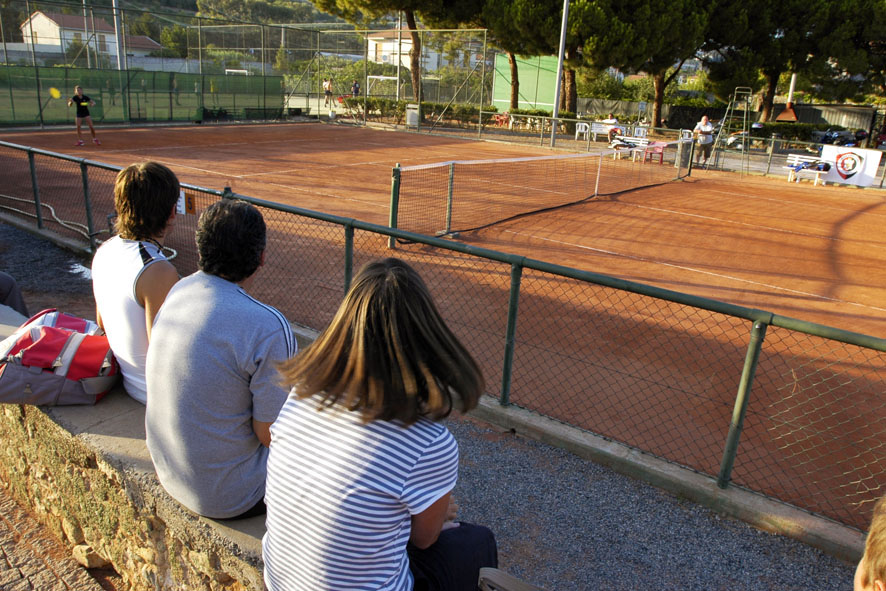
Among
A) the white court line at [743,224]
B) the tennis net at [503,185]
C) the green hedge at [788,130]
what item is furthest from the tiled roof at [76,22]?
the green hedge at [788,130]

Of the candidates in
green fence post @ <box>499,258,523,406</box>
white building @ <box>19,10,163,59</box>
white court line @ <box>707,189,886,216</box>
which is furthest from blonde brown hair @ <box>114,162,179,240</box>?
white building @ <box>19,10,163,59</box>

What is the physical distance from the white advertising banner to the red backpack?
22811 millimetres

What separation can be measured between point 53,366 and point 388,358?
2.37m

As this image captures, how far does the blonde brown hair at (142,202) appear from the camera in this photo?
3.29 m

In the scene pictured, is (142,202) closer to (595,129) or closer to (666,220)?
(666,220)

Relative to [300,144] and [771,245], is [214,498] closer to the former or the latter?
[771,245]

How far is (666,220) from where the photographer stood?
13.3m

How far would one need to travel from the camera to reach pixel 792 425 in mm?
5039

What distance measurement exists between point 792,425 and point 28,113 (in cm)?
2693

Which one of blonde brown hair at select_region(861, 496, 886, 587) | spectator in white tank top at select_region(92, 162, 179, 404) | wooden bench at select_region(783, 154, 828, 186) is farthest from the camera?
wooden bench at select_region(783, 154, 828, 186)

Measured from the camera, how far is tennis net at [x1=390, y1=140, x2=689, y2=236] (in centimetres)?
A: 1127

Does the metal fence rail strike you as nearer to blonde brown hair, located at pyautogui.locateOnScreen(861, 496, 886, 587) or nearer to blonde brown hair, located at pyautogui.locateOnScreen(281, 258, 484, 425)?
blonde brown hair, located at pyautogui.locateOnScreen(861, 496, 886, 587)

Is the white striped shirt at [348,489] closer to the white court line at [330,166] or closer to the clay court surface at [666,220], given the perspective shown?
the clay court surface at [666,220]

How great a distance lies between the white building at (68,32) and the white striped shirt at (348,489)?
99.9 ft
